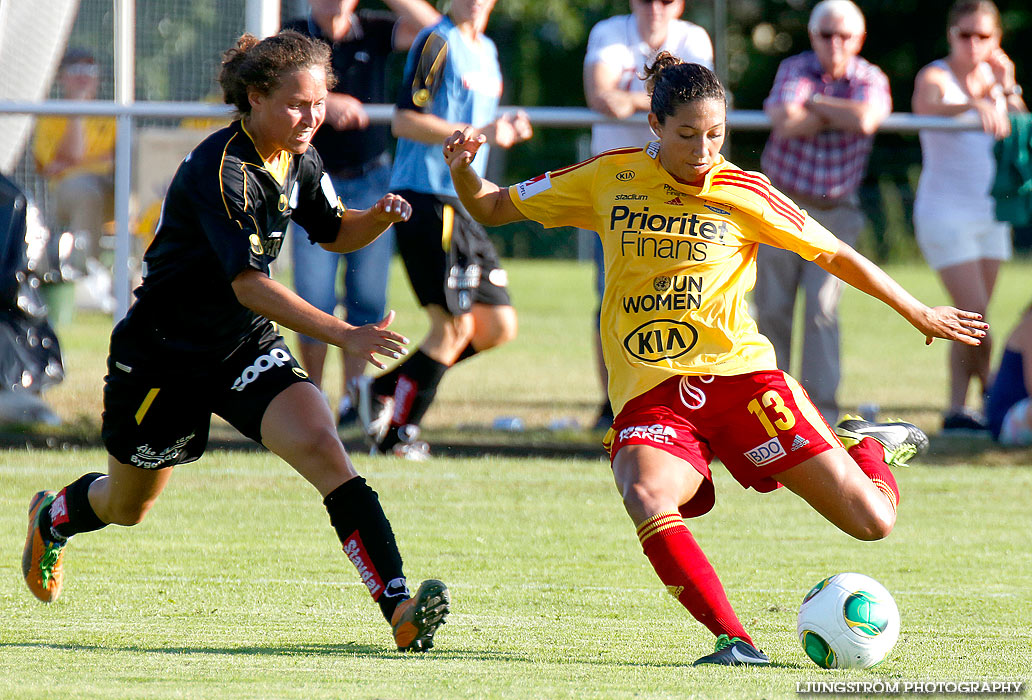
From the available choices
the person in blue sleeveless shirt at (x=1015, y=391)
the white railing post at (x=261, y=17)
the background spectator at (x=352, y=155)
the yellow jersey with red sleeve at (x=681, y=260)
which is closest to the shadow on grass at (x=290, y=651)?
the yellow jersey with red sleeve at (x=681, y=260)

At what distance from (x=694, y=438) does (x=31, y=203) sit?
610 cm

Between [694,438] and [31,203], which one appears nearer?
[694,438]

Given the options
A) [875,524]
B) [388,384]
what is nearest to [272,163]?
[875,524]

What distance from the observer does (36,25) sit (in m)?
11.4

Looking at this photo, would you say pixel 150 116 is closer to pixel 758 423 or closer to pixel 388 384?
pixel 388 384

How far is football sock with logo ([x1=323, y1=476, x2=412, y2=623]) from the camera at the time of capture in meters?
4.38

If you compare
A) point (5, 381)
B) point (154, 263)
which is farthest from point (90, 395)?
point (154, 263)

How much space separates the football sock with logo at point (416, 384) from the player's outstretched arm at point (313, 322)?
3.57 metres

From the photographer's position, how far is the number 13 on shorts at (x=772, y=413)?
4562 mm

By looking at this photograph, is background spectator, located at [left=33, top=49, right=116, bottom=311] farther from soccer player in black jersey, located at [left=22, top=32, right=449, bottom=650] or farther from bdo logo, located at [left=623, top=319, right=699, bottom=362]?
bdo logo, located at [left=623, top=319, right=699, bottom=362]

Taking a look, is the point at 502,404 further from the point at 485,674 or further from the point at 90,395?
the point at 485,674

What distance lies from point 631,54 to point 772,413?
4.57 metres

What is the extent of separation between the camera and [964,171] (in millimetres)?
8977

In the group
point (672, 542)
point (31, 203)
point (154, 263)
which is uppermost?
point (154, 263)
